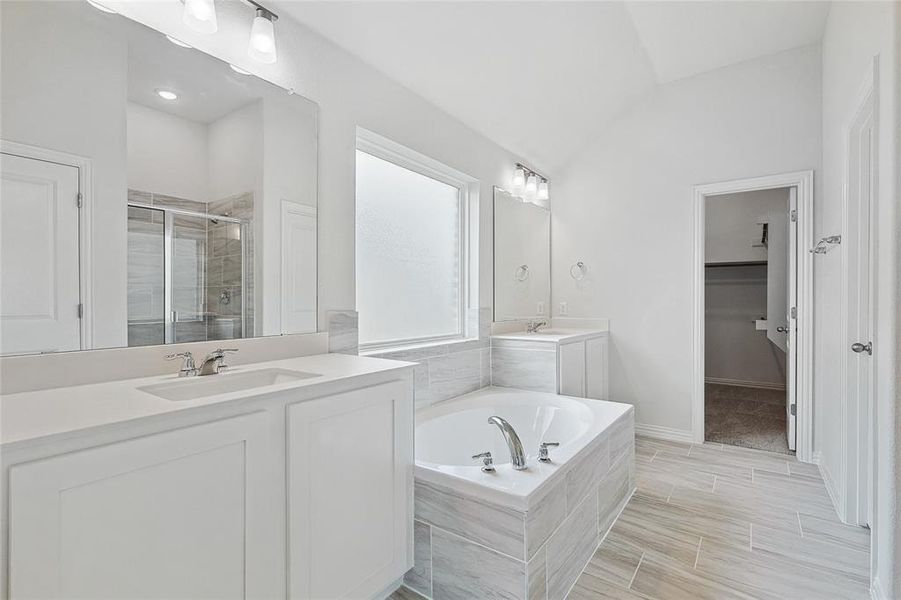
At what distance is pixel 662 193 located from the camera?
3.63 m

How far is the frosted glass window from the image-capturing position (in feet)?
8.22

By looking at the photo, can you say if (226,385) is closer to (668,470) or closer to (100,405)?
(100,405)

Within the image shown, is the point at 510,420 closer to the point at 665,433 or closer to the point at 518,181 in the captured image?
the point at 665,433

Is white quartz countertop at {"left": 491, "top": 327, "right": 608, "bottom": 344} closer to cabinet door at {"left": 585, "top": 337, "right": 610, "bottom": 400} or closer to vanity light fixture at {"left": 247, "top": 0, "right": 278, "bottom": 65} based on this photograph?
cabinet door at {"left": 585, "top": 337, "right": 610, "bottom": 400}

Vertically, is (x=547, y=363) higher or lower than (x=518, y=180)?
lower

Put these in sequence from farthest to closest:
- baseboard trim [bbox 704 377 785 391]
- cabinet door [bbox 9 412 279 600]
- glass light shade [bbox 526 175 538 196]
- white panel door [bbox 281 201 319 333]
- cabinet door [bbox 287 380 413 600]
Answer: baseboard trim [bbox 704 377 785 391] < glass light shade [bbox 526 175 538 196] < white panel door [bbox 281 201 319 333] < cabinet door [bbox 287 380 413 600] < cabinet door [bbox 9 412 279 600]

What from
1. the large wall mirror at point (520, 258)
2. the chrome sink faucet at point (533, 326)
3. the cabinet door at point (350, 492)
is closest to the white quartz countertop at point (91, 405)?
the cabinet door at point (350, 492)

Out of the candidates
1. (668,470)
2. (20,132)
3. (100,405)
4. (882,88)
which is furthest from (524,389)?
(20,132)

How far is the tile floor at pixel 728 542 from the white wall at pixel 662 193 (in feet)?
2.83

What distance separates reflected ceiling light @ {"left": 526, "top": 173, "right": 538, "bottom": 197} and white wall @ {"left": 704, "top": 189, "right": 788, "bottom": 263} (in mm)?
2429

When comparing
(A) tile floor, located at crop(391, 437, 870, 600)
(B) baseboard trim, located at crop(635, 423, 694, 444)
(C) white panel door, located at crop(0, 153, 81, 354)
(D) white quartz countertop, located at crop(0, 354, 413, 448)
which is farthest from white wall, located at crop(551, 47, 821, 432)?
(C) white panel door, located at crop(0, 153, 81, 354)

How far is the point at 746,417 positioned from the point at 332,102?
14.3 feet

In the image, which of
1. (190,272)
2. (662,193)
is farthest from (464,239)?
(190,272)

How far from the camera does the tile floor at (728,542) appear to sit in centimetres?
176
